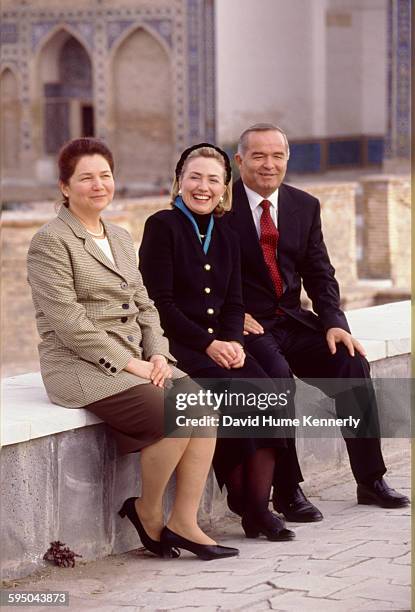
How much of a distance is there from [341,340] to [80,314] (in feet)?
3.36

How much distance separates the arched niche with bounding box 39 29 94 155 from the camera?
75.7ft

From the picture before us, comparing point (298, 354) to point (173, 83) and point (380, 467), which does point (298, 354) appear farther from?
point (173, 83)

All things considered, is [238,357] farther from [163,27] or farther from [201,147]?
[163,27]

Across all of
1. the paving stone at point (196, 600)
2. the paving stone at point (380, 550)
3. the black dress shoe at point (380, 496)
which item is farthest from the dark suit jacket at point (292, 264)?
the paving stone at point (196, 600)

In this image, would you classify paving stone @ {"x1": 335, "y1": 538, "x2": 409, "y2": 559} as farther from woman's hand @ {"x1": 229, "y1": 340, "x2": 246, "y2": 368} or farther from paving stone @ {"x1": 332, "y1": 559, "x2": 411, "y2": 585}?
woman's hand @ {"x1": 229, "y1": 340, "x2": 246, "y2": 368}

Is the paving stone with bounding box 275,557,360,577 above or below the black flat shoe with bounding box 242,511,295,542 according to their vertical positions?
below

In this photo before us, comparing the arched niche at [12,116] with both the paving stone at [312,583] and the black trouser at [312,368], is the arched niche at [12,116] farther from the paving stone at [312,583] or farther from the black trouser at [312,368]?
the paving stone at [312,583]

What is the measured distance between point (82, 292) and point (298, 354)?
93cm

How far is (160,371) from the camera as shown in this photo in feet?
11.7

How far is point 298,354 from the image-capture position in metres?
4.18

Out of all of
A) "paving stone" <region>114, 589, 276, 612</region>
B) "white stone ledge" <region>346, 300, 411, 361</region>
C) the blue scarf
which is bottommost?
"paving stone" <region>114, 589, 276, 612</region>

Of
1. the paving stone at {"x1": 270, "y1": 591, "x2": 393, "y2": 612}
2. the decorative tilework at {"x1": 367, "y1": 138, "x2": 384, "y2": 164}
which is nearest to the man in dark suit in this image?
the paving stone at {"x1": 270, "y1": 591, "x2": 393, "y2": 612}

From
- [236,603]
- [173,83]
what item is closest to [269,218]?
[236,603]

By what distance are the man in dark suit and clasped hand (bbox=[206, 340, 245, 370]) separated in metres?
0.17
